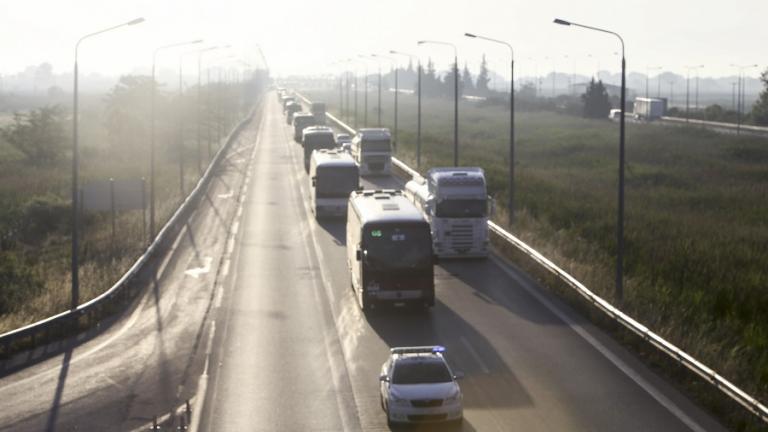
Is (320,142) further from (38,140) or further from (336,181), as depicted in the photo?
(38,140)

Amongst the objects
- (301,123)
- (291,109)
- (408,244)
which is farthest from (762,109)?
(408,244)

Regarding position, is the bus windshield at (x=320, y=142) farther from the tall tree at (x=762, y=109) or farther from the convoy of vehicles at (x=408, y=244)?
the tall tree at (x=762, y=109)

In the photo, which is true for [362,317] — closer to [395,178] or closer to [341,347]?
[341,347]

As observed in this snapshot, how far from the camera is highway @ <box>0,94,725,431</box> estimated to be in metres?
18.8

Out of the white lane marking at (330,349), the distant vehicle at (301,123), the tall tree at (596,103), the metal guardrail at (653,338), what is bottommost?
the white lane marking at (330,349)

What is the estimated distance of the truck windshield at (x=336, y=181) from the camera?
151 feet

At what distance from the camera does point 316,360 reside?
2319cm

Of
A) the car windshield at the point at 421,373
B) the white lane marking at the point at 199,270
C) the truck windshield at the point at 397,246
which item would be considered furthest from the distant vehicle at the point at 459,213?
the car windshield at the point at 421,373

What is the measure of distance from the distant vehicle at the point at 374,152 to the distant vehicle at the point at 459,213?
2951 cm

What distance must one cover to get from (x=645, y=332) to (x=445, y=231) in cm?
1347

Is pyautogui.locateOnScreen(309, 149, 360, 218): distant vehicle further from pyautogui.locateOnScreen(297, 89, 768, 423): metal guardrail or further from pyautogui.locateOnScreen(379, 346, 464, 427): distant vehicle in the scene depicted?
pyautogui.locateOnScreen(379, 346, 464, 427): distant vehicle

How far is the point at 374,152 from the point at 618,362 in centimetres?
4449

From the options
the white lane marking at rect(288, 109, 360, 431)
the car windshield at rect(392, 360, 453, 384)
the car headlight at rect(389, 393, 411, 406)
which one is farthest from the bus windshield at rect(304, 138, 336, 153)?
the car headlight at rect(389, 393, 411, 406)

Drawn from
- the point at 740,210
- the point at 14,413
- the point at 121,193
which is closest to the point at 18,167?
the point at 121,193
